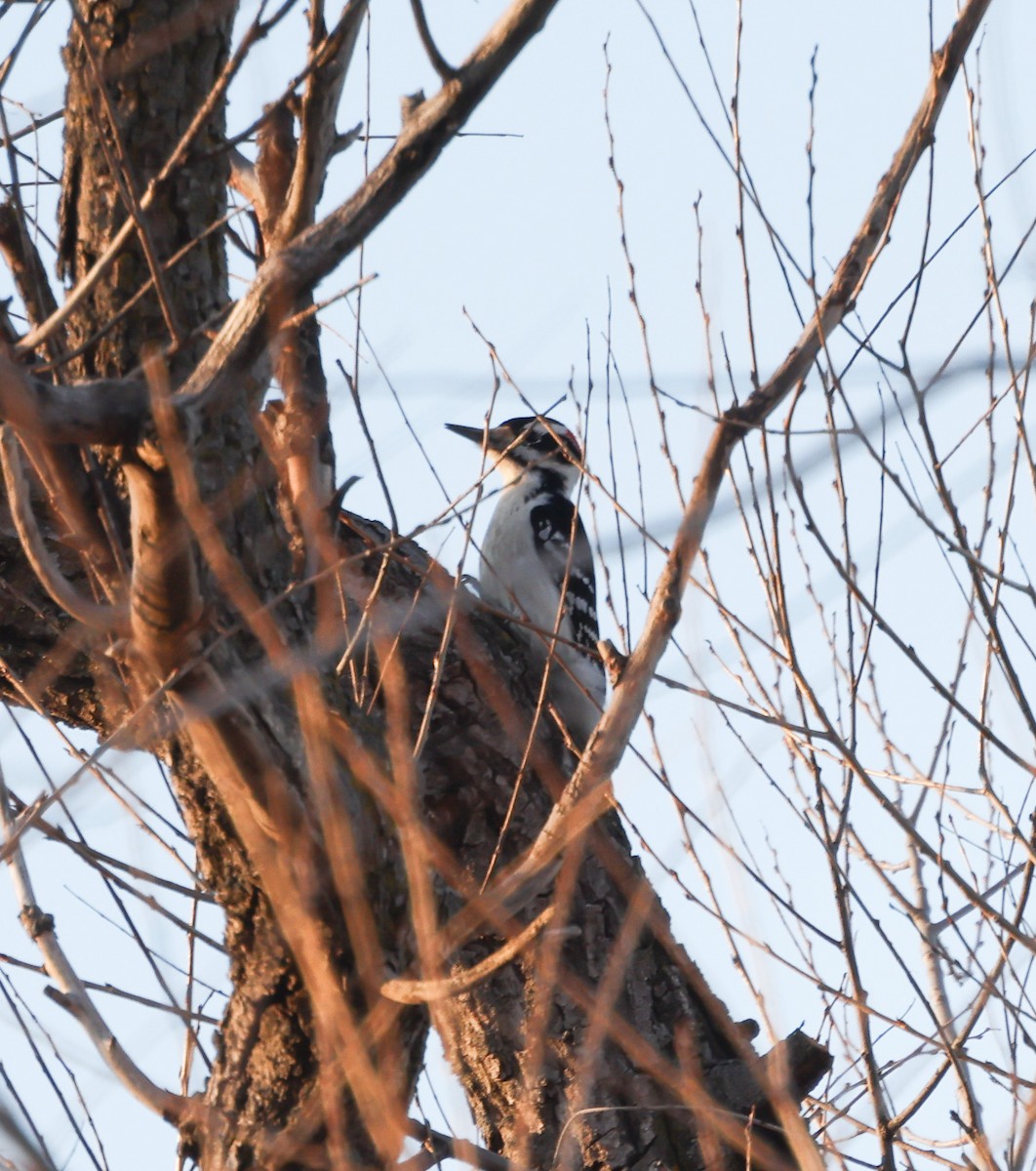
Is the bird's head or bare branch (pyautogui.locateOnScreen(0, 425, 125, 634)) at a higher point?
the bird's head

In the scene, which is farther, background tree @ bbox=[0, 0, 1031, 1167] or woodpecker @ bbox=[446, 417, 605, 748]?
woodpecker @ bbox=[446, 417, 605, 748]

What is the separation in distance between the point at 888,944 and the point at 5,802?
1.76 m

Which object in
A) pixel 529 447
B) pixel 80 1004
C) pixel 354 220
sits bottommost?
pixel 80 1004

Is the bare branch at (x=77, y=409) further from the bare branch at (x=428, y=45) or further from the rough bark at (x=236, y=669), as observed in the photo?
the bare branch at (x=428, y=45)

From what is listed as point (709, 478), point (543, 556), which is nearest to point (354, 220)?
point (709, 478)

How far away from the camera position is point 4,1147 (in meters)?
1.20

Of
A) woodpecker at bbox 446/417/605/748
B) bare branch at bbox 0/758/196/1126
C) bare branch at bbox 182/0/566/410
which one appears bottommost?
bare branch at bbox 0/758/196/1126

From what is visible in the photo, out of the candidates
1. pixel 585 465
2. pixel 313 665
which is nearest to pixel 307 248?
pixel 313 665

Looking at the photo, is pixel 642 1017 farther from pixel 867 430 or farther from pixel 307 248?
pixel 307 248

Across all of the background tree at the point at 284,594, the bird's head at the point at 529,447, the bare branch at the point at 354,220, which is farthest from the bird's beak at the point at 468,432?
the bare branch at the point at 354,220

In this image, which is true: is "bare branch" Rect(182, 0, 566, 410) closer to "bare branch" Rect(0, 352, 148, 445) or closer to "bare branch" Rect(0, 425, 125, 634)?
"bare branch" Rect(0, 352, 148, 445)

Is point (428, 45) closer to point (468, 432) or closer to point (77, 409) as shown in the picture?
point (77, 409)

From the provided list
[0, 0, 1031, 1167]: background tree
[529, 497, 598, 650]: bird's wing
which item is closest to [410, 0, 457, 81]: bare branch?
[0, 0, 1031, 1167]: background tree

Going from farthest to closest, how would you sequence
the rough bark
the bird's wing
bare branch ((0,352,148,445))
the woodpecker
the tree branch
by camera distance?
the bird's wing < the woodpecker < the rough bark < the tree branch < bare branch ((0,352,148,445))
